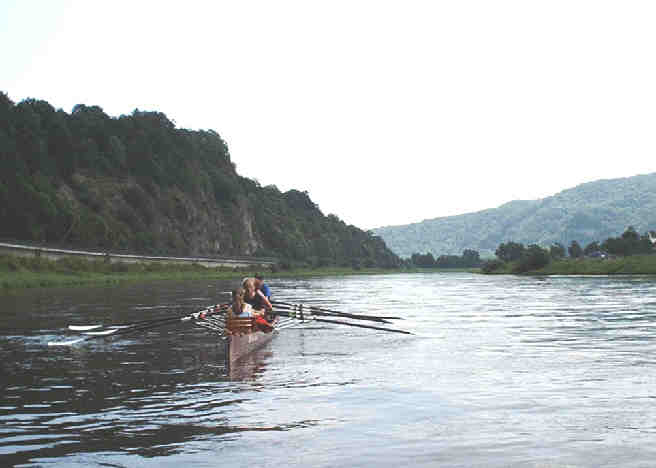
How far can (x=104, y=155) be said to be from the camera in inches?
7042

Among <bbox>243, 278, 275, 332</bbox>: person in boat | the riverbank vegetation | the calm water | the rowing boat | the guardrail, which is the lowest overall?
the calm water

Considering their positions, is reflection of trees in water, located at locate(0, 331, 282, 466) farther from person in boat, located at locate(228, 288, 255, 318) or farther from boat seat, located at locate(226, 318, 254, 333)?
person in boat, located at locate(228, 288, 255, 318)

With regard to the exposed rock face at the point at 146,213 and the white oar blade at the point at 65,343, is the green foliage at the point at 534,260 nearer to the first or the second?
the exposed rock face at the point at 146,213

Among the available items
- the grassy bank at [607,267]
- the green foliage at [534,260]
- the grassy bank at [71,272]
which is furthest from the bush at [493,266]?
the grassy bank at [71,272]

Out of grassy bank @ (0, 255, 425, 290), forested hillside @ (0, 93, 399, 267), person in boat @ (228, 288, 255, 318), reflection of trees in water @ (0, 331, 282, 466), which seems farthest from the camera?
forested hillside @ (0, 93, 399, 267)

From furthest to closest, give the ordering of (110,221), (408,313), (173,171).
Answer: (173,171), (110,221), (408,313)

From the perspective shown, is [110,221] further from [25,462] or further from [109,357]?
[25,462]

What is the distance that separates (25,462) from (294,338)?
19.0m

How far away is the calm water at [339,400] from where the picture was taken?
462 inches

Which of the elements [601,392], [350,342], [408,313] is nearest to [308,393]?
[601,392]

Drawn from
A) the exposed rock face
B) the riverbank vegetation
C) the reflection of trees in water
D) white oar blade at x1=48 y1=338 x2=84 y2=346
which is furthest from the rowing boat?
the exposed rock face

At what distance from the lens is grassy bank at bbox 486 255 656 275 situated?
10788 cm

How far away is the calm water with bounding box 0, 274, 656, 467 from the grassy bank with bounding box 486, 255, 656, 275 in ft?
277

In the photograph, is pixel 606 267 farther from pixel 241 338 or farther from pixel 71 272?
pixel 241 338
